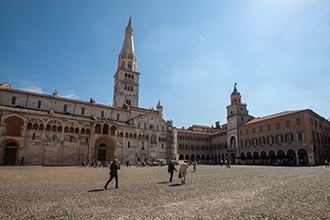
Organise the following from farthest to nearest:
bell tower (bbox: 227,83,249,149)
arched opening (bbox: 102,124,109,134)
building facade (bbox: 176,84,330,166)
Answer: bell tower (bbox: 227,83,249,149) < arched opening (bbox: 102,124,109,134) < building facade (bbox: 176,84,330,166)

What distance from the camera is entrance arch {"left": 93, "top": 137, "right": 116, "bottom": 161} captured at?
41531mm

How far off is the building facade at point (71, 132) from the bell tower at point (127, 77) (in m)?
6.76

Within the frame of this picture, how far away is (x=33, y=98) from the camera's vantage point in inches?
1529

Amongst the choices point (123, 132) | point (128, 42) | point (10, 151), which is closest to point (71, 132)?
point (10, 151)

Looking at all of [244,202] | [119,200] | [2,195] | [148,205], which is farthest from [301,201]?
[2,195]

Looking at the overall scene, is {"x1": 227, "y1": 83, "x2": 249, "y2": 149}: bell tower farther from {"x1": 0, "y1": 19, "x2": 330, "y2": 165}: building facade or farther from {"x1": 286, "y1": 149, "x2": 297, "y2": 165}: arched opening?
{"x1": 286, "y1": 149, "x2": 297, "y2": 165}: arched opening

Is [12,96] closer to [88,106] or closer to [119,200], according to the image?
[88,106]

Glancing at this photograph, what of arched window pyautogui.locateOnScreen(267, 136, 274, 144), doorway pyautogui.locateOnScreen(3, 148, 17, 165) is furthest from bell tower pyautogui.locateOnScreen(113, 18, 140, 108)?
arched window pyautogui.locateOnScreen(267, 136, 274, 144)

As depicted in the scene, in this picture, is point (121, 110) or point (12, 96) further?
point (121, 110)

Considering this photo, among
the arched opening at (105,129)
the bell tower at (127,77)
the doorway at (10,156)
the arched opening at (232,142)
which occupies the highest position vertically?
the bell tower at (127,77)

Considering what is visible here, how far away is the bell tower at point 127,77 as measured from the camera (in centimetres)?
5869

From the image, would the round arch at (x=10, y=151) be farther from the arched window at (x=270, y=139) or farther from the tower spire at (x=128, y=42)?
the arched window at (x=270, y=139)

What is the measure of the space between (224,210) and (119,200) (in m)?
4.09

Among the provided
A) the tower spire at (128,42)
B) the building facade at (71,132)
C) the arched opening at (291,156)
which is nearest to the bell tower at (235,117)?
the arched opening at (291,156)
